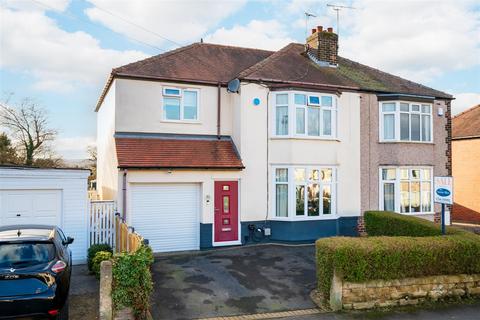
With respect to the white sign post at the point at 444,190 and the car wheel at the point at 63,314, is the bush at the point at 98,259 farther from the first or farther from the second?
the white sign post at the point at 444,190

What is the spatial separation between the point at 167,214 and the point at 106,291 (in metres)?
6.41

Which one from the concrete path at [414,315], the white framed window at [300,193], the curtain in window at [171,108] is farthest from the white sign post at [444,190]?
the curtain in window at [171,108]

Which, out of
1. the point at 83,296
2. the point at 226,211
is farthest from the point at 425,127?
the point at 83,296

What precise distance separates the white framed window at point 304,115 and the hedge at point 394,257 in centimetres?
627

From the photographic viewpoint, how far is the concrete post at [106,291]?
6.55 metres

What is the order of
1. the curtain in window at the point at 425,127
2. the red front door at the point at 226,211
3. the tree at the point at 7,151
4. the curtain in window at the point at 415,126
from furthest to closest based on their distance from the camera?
the tree at the point at 7,151 → the curtain in window at the point at 425,127 → the curtain in window at the point at 415,126 → the red front door at the point at 226,211

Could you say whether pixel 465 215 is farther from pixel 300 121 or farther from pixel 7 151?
pixel 7 151

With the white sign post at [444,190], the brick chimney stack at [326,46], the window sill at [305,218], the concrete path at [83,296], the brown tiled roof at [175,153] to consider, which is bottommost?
the concrete path at [83,296]

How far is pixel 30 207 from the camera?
10906mm

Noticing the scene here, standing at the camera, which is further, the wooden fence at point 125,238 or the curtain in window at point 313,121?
the curtain in window at point 313,121

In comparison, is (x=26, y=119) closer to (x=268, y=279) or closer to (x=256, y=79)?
(x=256, y=79)

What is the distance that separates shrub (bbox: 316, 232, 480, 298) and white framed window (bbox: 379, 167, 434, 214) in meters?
6.72

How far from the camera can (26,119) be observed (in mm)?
28781

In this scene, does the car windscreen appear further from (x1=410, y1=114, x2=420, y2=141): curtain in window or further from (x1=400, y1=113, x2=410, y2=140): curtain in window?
(x1=410, y1=114, x2=420, y2=141): curtain in window
